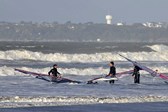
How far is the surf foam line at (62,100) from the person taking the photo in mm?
24844

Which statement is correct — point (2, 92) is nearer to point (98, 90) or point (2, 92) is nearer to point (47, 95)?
point (47, 95)

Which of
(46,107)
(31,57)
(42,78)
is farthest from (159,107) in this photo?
(31,57)

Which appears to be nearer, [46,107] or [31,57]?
[46,107]

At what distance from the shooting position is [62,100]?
26.2 metres

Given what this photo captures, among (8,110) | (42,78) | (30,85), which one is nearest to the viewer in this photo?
(8,110)

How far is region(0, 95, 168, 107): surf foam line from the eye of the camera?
24.8 meters

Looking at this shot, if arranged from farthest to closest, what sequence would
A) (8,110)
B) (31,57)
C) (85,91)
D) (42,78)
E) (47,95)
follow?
(31,57) < (42,78) < (85,91) < (47,95) < (8,110)

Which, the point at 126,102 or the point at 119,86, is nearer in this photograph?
the point at 126,102

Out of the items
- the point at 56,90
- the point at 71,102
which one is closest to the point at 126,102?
the point at 71,102

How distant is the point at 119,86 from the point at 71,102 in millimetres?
9359

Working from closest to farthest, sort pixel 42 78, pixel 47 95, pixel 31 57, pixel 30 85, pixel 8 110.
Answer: pixel 8 110, pixel 47 95, pixel 30 85, pixel 42 78, pixel 31 57

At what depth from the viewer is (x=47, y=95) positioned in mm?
28234

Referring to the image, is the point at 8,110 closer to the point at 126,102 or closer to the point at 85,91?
the point at 126,102

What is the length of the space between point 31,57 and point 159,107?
52.6m
